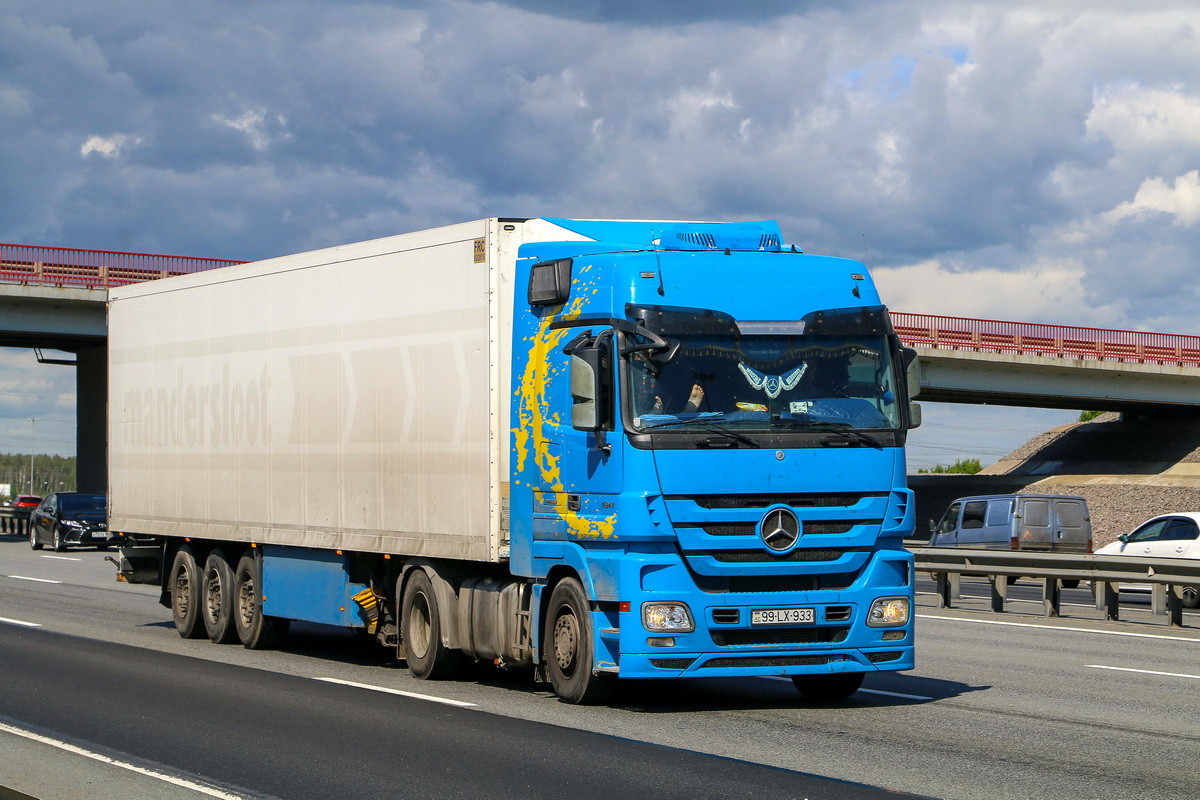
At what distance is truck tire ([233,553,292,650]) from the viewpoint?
1570cm

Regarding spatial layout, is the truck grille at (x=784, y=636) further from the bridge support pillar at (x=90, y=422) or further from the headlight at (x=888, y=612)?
the bridge support pillar at (x=90, y=422)

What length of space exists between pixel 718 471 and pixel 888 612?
1.72 m

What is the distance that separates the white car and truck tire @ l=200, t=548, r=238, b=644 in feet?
48.1

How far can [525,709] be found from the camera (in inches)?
429

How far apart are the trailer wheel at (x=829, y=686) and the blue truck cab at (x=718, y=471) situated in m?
0.22

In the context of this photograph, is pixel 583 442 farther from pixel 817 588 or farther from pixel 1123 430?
pixel 1123 430

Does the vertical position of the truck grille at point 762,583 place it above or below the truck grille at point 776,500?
below

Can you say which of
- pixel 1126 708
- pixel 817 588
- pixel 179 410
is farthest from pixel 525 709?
pixel 179 410

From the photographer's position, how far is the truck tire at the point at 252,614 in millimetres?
15695

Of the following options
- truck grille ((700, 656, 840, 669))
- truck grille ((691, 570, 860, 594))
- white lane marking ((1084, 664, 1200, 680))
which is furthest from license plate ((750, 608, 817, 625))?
white lane marking ((1084, 664, 1200, 680))

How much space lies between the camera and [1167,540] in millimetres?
24828

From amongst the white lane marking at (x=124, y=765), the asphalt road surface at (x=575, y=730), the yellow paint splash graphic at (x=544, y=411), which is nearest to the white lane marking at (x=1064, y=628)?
the asphalt road surface at (x=575, y=730)

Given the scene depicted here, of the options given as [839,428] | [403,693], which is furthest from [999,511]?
[839,428]

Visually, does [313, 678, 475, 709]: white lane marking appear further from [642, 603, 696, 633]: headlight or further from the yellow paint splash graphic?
[642, 603, 696, 633]: headlight
